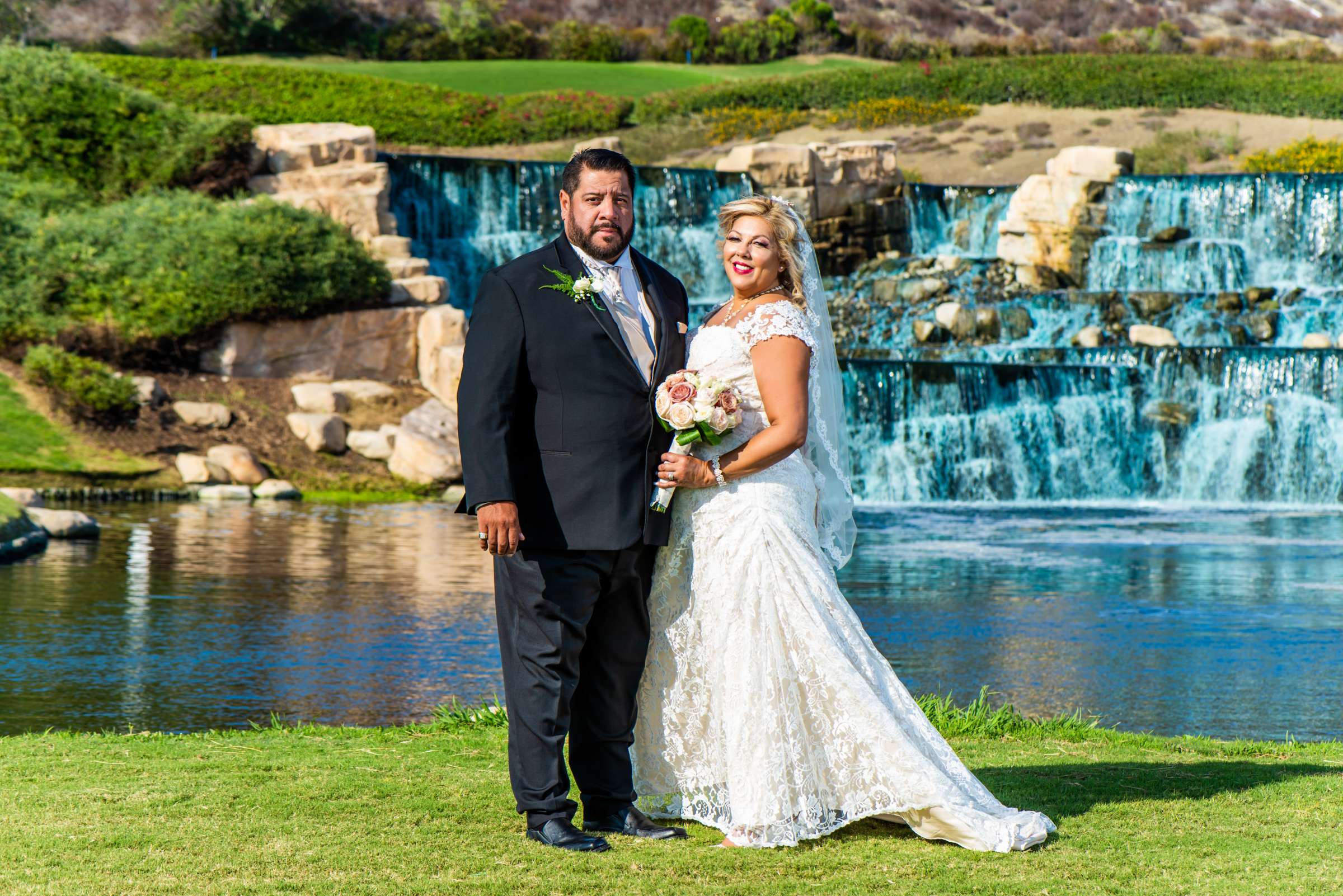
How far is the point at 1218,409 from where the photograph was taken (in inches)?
730

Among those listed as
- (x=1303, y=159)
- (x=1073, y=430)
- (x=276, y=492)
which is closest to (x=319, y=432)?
(x=276, y=492)

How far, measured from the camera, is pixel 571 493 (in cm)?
436

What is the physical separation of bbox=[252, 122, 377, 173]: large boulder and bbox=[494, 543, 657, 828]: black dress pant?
61.4 feet

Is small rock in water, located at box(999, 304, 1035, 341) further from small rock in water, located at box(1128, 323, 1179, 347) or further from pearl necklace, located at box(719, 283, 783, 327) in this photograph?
pearl necklace, located at box(719, 283, 783, 327)

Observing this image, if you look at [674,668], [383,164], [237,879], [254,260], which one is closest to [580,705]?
[674,668]

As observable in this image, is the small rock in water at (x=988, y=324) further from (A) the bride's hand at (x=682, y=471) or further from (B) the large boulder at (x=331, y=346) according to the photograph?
(A) the bride's hand at (x=682, y=471)

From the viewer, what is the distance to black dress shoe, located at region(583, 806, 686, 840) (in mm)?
4438

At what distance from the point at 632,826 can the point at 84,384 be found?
1411 centimetres

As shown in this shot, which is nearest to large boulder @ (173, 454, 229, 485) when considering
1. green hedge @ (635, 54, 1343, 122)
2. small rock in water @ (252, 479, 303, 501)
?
Answer: small rock in water @ (252, 479, 303, 501)

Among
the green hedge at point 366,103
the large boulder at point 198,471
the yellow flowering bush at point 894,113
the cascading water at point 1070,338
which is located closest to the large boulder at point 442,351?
the large boulder at point 198,471

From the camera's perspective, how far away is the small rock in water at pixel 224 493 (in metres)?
16.2

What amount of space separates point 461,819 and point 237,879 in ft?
2.87

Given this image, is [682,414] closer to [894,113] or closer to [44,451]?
[44,451]

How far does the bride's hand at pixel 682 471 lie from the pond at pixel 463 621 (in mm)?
2904
